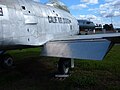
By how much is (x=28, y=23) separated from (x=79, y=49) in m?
2.06

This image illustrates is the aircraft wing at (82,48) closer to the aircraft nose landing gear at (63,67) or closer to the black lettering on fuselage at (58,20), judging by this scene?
the aircraft nose landing gear at (63,67)

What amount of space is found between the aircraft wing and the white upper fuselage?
70 cm

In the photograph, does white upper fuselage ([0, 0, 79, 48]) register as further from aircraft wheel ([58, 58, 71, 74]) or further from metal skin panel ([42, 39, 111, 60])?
aircraft wheel ([58, 58, 71, 74])

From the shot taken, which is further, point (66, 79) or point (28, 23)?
point (66, 79)

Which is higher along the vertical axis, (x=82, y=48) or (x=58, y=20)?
(x=58, y=20)

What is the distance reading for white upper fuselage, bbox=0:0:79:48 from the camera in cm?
718

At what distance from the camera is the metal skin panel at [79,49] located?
657 centimetres

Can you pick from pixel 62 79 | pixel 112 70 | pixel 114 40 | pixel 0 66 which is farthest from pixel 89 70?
pixel 0 66

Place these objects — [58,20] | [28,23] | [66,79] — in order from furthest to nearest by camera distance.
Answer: [58,20] < [66,79] < [28,23]

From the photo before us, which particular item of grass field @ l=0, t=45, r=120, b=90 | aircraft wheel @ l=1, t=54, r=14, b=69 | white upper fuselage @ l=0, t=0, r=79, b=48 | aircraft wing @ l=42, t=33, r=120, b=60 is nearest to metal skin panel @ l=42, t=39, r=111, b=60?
aircraft wing @ l=42, t=33, r=120, b=60

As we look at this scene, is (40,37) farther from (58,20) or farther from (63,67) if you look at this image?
(58,20)

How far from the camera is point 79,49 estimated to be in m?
7.23

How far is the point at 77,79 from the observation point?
26.7 feet

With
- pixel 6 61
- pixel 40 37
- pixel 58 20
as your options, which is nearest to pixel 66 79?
pixel 40 37
